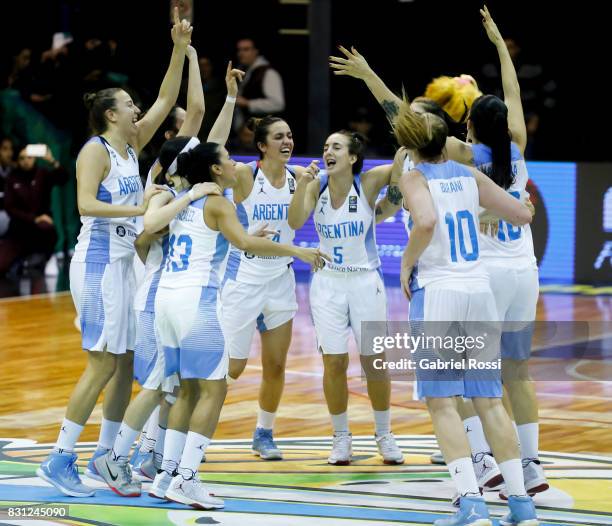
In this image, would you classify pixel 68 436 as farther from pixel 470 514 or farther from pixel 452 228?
pixel 452 228

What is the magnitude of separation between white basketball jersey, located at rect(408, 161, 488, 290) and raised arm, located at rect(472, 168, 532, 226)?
0.26 feet

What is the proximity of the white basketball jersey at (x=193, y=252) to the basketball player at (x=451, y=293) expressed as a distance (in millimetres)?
1030

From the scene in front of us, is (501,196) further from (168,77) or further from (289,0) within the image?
(289,0)

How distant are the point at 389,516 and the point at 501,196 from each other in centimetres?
159

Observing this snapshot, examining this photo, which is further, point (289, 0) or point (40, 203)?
point (289, 0)

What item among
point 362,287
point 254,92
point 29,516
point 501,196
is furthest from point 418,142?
point 254,92

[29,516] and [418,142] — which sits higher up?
[418,142]

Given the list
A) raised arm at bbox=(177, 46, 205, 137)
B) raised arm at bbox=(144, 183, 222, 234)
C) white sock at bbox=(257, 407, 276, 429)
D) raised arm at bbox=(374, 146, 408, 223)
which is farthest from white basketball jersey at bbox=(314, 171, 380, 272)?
raised arm at bbox=(144, 183, 222, 234)

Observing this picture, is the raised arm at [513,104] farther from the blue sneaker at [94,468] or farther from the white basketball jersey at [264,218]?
the blue sneaker at [94,468]

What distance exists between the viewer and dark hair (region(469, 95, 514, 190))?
6.89 metres

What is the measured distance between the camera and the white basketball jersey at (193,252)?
22.5 feet

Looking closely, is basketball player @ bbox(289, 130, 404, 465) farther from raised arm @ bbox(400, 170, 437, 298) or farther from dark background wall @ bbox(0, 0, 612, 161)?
dark background wall @ bbox(0, 0, 612, 161)

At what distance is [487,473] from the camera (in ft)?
23.4

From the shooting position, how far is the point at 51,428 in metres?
8.77
